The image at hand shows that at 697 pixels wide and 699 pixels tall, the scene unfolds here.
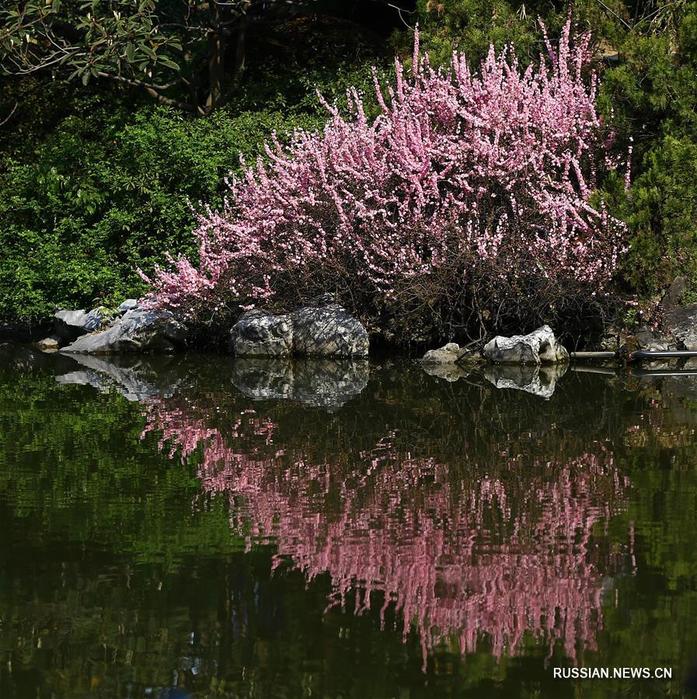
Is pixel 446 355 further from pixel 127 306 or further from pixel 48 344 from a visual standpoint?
pixel 48 344

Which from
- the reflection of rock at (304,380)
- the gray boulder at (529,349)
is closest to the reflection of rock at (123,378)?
the reflection of rock at (304,380)

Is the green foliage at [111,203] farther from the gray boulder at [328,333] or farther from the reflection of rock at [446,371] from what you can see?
the reflection of rock at [446,371]

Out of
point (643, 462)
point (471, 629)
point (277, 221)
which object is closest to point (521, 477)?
point (643, 462)

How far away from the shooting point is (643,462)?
6.64 m

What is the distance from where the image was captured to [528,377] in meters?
10.7

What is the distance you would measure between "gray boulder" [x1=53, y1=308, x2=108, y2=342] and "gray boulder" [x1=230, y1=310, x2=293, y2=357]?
245 cm

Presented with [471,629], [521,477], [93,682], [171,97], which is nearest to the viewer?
[93,682]

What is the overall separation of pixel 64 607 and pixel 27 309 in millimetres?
11352

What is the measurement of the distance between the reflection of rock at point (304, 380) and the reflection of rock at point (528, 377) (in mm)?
1130

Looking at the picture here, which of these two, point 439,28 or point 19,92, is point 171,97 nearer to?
point 19,92

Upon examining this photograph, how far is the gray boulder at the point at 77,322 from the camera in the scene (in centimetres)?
1469

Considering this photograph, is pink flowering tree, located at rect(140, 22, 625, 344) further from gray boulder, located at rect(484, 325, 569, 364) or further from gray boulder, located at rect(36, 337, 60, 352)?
gray boulder, located at rect(36, 337, 60, 352)

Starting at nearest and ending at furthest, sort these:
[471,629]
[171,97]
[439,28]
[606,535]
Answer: [471,629]
[606,535]
[439,28]
[171,97]

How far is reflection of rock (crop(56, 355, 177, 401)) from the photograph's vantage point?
1021 centimetres
